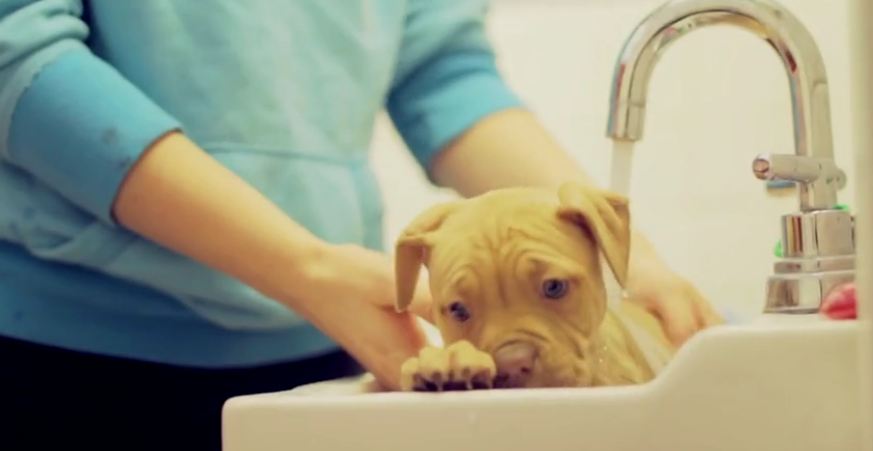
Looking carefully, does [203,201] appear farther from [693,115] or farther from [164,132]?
[693,115]

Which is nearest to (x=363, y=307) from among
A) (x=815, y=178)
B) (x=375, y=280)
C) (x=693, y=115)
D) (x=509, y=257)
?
(x=375, y=280)

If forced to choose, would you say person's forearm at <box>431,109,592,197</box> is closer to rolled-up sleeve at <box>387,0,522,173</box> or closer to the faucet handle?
rolled-up sleeve at <box>387,0,522,173</box>

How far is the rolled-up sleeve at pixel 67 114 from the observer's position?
613 millimetres

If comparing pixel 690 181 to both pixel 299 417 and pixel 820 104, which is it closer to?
pixel 820 104

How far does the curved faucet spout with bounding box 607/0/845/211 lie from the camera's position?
603 millimetres

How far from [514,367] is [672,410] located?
77 mm

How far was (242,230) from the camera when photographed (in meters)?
0.61

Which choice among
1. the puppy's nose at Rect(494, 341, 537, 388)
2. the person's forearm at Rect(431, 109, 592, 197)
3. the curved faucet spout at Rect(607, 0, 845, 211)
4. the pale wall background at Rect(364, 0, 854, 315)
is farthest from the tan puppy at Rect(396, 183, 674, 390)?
the pale wall background at Rect(364, 0, 854, 315)

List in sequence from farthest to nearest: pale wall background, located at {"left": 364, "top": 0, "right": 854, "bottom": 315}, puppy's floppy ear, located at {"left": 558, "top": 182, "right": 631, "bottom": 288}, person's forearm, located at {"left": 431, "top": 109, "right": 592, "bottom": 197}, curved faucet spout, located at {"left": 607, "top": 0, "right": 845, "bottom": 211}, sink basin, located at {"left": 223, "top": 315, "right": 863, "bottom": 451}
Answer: pale wall background, located at {"left": 364, "top": 0, "right": 854, "bottom": 315} → person's forearm, located at {"left": 431, "top": 109, "right": 592, "bottom": 197} → curved faucet spout, located at {"left": 607, "top": 0, "right": 845, "bottom": 211} → puppy's floppy ear, located at {"left": 558, "top": 182, "right": 631, "bottom": 288} → sink basin, located at {"left": 223, "top": 315, "right": 863, "bottom": 451}

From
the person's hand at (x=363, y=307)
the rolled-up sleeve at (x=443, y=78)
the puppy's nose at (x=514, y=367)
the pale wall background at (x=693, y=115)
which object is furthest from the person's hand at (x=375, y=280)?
the pale wall background at (x=693, y=115)

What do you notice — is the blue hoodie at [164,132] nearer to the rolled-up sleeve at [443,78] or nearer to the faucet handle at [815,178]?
the rolled-up sleeve at [443,78]

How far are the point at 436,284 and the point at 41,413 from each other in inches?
10.4

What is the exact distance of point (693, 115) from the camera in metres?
1.05

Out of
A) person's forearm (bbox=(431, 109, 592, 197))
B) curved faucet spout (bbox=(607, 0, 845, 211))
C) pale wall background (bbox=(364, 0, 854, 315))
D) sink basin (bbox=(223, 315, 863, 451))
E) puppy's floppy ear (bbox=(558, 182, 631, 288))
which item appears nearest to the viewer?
sink basin (bbox=(223, 315, 863, 451))
